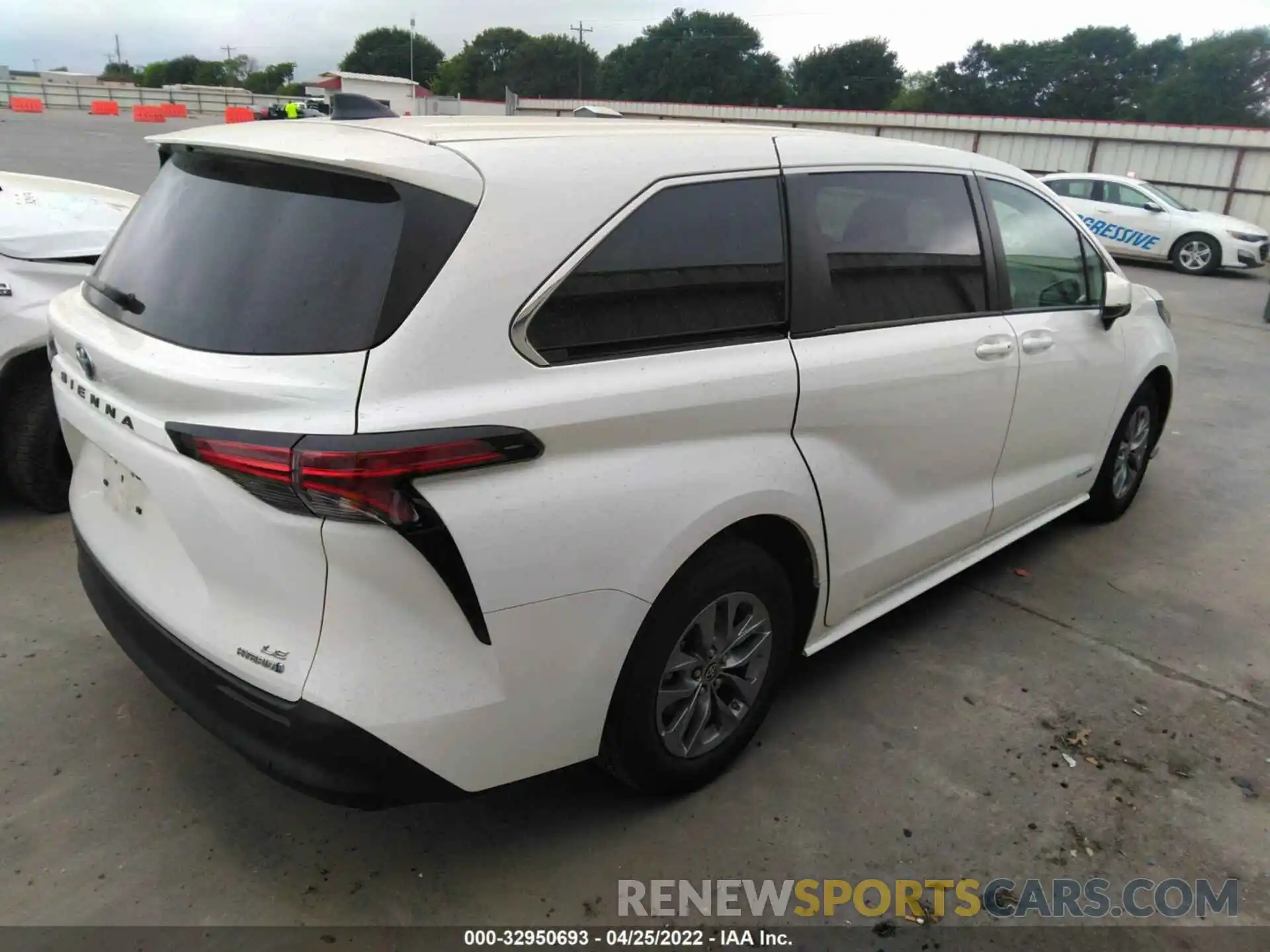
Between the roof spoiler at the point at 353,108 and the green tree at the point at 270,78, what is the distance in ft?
396

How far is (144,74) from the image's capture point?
4464 inches

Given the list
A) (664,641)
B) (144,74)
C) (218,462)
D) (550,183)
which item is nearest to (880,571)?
(664,641)

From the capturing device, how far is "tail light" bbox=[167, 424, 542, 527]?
1803mm

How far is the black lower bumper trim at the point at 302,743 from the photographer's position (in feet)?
6.36

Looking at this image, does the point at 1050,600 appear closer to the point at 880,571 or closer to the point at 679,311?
the point at 880,571

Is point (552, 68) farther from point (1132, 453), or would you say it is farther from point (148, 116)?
point (1132, 453)

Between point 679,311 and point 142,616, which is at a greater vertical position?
point 679,311

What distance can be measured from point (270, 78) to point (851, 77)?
77.9 meters

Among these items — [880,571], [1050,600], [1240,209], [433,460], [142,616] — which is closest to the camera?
[433,460]

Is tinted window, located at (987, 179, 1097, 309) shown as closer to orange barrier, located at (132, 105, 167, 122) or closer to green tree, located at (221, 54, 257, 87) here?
orange barrier, located at (132, 105, 167, 122)

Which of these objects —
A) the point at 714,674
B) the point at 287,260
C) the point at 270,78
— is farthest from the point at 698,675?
the point at 270,78

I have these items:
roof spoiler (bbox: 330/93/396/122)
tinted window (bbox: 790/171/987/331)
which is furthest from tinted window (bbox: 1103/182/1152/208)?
roof spoiler (bbox: 330/93/396/122)

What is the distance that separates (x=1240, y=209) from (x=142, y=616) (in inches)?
914

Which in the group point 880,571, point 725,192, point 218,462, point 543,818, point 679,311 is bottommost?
point 543,818
